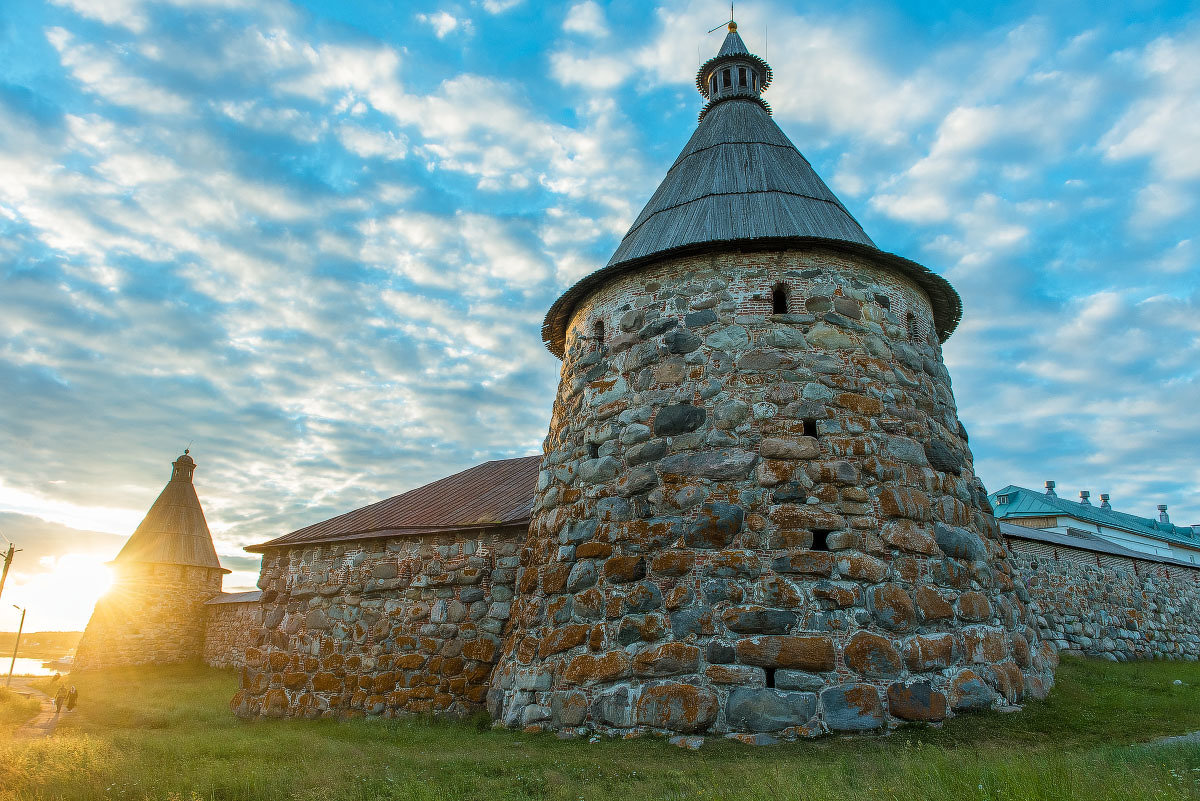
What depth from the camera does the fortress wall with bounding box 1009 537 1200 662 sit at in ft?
47.1

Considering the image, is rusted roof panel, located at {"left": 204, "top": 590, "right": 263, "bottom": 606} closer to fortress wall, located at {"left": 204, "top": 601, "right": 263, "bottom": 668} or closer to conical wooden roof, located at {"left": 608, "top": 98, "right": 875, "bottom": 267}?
fortress wall, located at {"left": 204, "top": 601, "right": 263, "bottom": 668}

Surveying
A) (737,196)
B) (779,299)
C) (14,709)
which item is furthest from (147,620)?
(779,299)

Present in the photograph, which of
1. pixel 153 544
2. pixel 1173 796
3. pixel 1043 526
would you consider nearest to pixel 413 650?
pixel 1173 796

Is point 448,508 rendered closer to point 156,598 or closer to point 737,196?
point 737,196

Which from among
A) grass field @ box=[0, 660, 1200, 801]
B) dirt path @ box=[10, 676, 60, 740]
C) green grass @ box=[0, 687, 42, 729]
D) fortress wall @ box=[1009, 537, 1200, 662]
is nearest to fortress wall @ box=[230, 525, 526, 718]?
grass field @ box=[0, 660, 1200, 801]

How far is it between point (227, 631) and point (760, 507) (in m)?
24.4

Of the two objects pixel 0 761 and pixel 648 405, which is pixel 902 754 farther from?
pixel 0 761

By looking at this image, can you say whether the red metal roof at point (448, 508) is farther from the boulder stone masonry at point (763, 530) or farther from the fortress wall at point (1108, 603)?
the fortress wall at point (1108, 603)

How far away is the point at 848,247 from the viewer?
26.8 feet

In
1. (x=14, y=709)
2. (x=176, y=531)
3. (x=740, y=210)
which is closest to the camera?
(x=740, y=210)

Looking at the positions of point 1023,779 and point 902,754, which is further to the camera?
point 902,754

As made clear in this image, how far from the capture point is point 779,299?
813 centimetres

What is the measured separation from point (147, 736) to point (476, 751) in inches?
201

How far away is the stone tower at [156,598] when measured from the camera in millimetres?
24844
